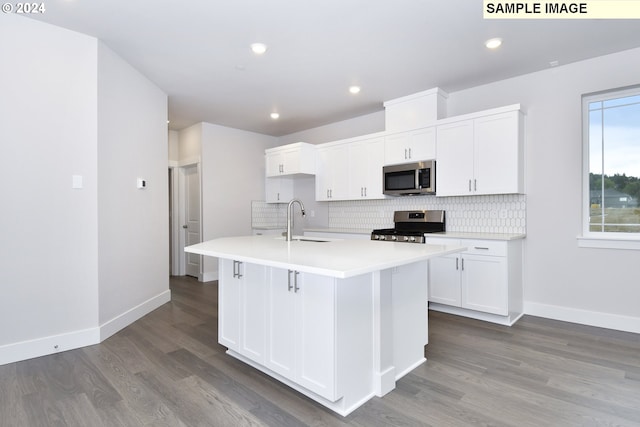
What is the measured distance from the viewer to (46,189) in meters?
2.74

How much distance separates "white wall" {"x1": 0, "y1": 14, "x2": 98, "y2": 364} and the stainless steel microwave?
10.7ft

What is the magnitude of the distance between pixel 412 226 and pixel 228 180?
3141 millimetres

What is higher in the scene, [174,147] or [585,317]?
[174,147]

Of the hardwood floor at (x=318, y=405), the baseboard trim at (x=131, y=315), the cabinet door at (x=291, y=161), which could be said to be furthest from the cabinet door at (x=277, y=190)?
the hardwood floor at (x=318, y=405)

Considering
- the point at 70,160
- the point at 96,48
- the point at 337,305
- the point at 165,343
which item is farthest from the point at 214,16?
the point at 165,343

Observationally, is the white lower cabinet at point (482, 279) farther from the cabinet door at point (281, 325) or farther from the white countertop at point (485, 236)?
the cabinet door at point (281, 325)

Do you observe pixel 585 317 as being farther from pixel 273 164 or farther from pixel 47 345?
pixel 47 345

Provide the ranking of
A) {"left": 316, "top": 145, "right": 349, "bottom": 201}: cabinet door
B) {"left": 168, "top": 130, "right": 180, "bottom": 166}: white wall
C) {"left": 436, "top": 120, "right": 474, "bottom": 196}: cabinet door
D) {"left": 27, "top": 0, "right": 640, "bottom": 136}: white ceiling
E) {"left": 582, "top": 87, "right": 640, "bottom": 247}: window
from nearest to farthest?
{"left": 27, "top": 0, "right": 640, "bottom": 136}: white ceiling
{"left": 582, "top": 87, "right": 640, "bottom": 247}: window
{"left": 436, "top": 120, "right": 474, "bottom": 196}: cabinet door
{"left": 316, "top": 145, "right": 349, "bottom": 201}: cabinet door
{"left": 168, "top": 130, "right": 180, "bottom": 166}: white wall

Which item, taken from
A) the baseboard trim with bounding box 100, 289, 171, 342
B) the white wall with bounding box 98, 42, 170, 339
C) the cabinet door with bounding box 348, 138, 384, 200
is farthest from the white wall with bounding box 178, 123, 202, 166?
the cabinet door with bounding box 348, 138, 384, 200

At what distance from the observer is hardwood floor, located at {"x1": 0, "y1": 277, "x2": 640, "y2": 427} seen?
188cm

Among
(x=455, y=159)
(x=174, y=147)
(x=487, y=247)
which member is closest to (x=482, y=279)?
(x=487, y=247)

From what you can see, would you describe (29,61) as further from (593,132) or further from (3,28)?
(593,132)

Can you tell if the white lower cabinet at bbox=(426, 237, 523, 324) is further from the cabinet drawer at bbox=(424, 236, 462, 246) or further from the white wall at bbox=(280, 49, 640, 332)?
the white wall at bbox=(280, 49, 640, 332)

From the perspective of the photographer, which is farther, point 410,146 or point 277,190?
point 277,190
